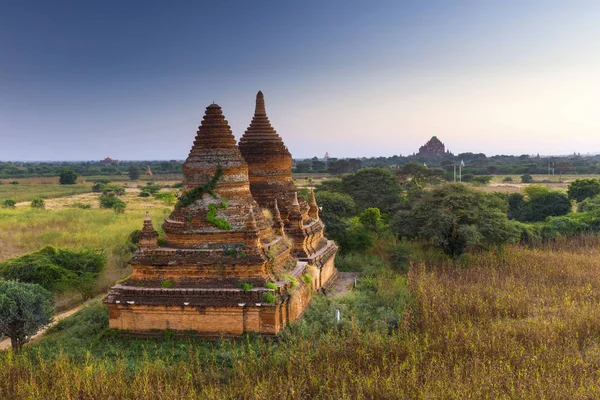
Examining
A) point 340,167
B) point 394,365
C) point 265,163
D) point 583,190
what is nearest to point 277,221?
point 265,163

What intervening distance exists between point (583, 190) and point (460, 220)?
2300 cm

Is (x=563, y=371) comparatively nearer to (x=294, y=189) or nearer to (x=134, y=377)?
(x=134, y=377)

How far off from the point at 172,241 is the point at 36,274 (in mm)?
7946

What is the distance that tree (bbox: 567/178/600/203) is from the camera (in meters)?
40.0

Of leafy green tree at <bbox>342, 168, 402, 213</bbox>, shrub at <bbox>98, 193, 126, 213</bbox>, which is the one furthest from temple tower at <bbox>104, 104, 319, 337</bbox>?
shrub at <bbox>98, 193, 126, 213</bbox>

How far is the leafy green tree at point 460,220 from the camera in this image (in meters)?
23.4

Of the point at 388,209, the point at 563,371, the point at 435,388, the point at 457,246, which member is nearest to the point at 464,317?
the point at 563,371

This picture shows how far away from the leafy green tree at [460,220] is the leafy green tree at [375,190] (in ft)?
51.9

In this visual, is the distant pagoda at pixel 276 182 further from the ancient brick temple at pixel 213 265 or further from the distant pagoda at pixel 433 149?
the distant pagoda at pixel 433 149

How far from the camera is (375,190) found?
4241cm

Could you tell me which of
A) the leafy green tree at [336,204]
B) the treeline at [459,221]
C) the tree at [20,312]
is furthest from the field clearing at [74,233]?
the treeline at [459,221]

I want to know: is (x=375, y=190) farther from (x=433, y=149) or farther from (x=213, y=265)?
(x=433, y=149)

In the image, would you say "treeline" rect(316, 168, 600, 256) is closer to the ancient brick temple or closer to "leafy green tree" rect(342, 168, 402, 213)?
"leafy green tree" rect(342, 168, 402, 213)

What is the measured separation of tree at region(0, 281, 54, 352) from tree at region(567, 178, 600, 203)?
40679 mm
